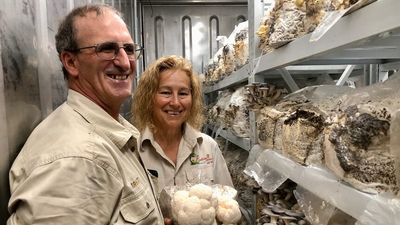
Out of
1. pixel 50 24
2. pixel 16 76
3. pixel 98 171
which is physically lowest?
pixel 98 171

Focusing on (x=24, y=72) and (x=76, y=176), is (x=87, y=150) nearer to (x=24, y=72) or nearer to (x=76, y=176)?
(x=76, y=176)

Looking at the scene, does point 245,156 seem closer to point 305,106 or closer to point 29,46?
point 305,106

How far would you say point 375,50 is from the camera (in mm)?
1334

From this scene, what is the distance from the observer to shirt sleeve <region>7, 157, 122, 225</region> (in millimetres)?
720

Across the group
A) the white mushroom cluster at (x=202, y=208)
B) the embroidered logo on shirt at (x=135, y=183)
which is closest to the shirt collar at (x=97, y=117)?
the embroidered logo on shirt at (x=135, y=183)

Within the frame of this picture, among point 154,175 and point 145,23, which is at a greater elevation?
point 145,23

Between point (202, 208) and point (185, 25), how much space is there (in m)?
3.12

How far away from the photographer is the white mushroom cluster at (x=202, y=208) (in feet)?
3.86

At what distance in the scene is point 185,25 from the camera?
401cm

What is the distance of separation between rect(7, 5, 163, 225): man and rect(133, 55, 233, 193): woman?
2.07 ft

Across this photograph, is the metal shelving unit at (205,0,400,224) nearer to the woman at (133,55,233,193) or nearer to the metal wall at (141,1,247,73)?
the woman at (133,55,233,193)

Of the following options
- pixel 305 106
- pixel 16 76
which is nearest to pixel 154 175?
pixel 305 106

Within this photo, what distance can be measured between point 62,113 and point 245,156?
6.60 ft

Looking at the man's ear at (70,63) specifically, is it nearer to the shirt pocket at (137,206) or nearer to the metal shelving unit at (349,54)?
the shirt pocket at (137,206)
